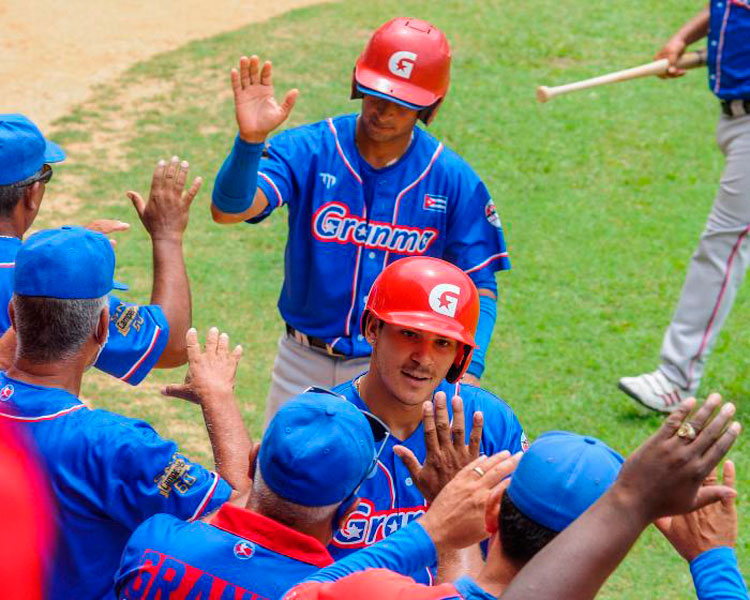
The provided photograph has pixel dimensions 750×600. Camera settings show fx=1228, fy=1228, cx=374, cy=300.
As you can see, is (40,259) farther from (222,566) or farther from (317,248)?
(317,248)

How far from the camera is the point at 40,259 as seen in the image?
3324 millimetres

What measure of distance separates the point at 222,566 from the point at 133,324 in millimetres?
1294

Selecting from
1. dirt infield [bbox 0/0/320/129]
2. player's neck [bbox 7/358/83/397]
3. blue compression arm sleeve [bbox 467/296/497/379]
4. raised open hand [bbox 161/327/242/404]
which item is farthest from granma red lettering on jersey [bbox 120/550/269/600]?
dirt infield [bbox 0/0/320/129]

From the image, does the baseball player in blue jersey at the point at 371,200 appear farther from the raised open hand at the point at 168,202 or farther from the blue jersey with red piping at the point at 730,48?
the blue jersey with red piping at the point at 730,48

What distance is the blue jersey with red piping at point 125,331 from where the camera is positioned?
3.87 metres

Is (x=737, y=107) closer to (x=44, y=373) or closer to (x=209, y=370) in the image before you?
(x=209, y=370)

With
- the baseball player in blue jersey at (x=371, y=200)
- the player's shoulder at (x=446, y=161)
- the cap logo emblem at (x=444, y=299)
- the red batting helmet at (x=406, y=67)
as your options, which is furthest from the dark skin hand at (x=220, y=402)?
the player's shoulder at (x=446, y=161)

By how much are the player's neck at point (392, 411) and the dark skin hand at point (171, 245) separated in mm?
752

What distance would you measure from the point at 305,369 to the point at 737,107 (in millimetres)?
2891

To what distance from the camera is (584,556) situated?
2.47 m

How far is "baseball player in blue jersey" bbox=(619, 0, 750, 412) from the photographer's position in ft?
Answer: 20.7

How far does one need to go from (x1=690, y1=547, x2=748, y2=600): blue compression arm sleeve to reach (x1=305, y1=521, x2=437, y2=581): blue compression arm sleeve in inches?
24.5

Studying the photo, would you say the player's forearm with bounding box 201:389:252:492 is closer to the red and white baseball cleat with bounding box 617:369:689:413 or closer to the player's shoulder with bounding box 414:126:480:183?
the player's shoulder with bounding box 414:126:480:183

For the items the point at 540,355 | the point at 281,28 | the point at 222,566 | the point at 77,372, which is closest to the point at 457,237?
the point at 77,372
